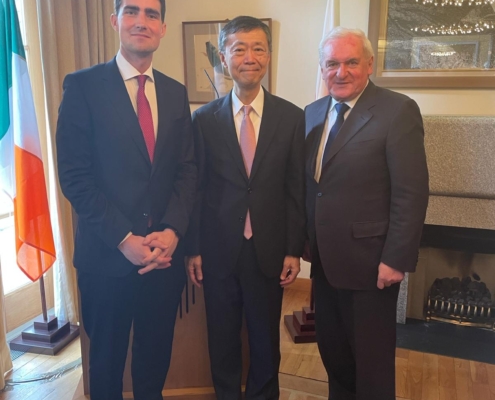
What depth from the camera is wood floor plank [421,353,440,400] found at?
6.98 ft

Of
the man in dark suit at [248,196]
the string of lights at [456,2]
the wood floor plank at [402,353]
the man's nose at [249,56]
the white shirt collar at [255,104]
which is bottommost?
the wood floor plank at [402,353]

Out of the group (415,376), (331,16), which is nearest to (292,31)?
(331,16)

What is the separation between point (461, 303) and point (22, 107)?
2795 millimetres

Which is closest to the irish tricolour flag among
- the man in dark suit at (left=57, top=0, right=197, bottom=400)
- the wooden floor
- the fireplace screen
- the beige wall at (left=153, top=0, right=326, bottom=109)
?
the wooden floor

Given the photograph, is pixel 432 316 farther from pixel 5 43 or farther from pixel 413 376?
pixel 5 43

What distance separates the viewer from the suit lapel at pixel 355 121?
5.02 ft

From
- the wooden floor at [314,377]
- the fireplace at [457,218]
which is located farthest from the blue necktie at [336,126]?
the wooden floor at [314,377]

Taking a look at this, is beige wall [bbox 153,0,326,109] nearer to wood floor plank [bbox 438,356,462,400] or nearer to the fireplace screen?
the fireplace screen

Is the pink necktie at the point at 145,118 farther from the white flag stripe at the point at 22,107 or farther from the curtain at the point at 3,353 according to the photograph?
the curtain at the point at 3,353

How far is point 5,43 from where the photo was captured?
2.16 meters

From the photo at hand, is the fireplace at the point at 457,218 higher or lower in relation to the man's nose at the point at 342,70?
lower

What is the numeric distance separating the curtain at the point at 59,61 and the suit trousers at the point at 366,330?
170cm

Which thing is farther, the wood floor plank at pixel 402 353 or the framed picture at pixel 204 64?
the framed picture at pixel 204 64

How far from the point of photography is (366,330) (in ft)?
5.20
